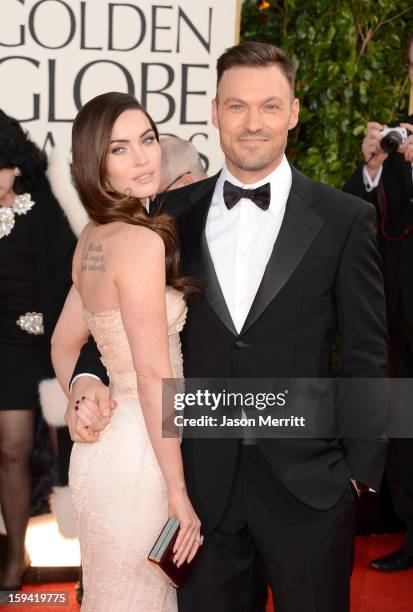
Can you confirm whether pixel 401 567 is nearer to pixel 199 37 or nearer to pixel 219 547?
pixel 219 547

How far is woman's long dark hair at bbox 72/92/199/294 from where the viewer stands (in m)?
2.12

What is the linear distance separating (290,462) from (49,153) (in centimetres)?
202

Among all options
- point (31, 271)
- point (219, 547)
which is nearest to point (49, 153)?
point (31, 271)

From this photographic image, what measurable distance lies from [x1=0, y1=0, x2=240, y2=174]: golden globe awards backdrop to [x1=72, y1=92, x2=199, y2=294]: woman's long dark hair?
4.95 ft

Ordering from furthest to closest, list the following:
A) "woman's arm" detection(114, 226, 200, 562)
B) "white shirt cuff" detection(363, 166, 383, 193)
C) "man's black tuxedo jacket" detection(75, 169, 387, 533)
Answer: "white shirt cuff" detection(363, 166, 383, 193)
"man's black tuxedo jacket" detection(75, 169, 387, 533)
"woman's arm" detection(114, 226, 200, 562)

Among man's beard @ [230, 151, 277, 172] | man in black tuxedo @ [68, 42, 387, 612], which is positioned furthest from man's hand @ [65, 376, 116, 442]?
man's beard @ [230, 151, 277, 172]

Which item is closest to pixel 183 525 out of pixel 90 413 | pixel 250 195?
pixel 90 413

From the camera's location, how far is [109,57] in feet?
11.8

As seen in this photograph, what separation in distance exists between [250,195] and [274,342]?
38cm

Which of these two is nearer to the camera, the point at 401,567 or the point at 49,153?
the point at 49,153

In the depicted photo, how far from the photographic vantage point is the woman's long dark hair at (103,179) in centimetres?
212

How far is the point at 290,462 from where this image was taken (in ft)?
7.02

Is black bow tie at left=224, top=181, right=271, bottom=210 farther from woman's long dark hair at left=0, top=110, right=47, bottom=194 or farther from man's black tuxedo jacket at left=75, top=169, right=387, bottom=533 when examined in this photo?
woman's long dark hair at left=0, top=110, right=47, bottom=194

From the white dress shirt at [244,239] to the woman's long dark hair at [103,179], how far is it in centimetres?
10
